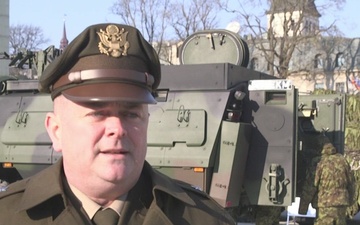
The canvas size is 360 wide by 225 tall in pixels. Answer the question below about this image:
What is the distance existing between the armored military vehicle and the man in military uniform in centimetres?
423

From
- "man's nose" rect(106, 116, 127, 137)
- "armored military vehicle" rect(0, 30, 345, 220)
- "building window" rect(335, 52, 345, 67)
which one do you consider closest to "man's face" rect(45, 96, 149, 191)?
"man's nose" rect(106, 116, 127, 137)

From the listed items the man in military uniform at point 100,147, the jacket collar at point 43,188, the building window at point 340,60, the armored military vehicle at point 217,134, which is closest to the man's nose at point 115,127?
the man in military uniform at point 100,147

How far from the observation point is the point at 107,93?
1.86m

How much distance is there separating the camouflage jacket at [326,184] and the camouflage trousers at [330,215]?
0.05 m

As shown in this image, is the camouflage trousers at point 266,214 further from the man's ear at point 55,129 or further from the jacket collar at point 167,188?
the man's ear at point 55,129

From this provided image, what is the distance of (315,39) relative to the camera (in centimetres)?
3641

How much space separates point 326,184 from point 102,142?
589cm

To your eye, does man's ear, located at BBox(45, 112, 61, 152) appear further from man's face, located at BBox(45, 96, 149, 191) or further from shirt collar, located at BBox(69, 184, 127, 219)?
shirt collar, located at BBox(69, 184, 127, 219)

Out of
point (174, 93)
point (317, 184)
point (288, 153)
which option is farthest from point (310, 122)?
point (174, 93)

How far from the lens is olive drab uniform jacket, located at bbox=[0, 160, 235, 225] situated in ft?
6.08

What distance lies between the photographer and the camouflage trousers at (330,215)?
7.36 m

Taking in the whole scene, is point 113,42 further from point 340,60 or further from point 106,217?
point 340,60

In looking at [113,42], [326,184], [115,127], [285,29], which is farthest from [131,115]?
[285,29]

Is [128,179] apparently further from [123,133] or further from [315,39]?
[315,39]
